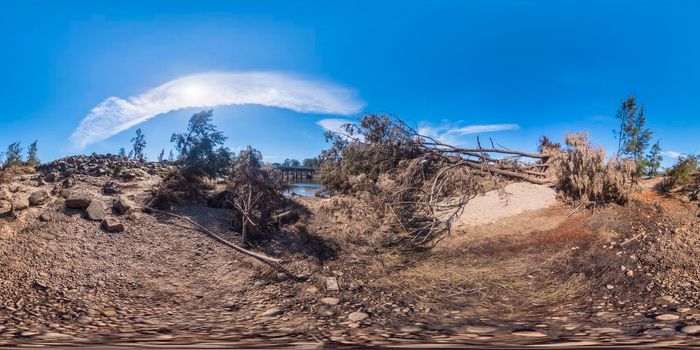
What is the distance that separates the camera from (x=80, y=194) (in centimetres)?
598

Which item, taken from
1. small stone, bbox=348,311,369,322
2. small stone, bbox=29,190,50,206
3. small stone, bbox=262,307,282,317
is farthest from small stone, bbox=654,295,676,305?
small stone, bbox=29,190,50,206

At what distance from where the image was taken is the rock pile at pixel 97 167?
818 cm

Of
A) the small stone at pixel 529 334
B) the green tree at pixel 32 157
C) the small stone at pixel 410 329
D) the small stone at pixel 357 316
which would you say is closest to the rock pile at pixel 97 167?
the green tree at pixel 32 157

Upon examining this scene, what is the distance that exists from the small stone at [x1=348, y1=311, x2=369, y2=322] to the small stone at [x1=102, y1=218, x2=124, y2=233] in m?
3.80

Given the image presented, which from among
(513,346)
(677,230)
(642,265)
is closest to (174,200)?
(513,346)

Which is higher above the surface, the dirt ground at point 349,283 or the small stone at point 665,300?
the dirt ground at point 349,283

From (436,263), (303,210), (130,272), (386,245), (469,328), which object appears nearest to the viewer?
(469,328)

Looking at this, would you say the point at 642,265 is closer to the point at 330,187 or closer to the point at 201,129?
the point at 330,187

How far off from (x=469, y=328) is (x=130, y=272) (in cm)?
382

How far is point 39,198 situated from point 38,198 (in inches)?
0.5

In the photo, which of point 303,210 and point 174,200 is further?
point 303,210

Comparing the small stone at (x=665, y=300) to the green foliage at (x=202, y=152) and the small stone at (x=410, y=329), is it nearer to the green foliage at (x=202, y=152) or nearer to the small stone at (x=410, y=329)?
the small stone at (x=410, y=329)

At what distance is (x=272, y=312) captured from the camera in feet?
12.2

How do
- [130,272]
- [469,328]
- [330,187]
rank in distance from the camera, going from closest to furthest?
[469,328], [130,272], [330,187]
